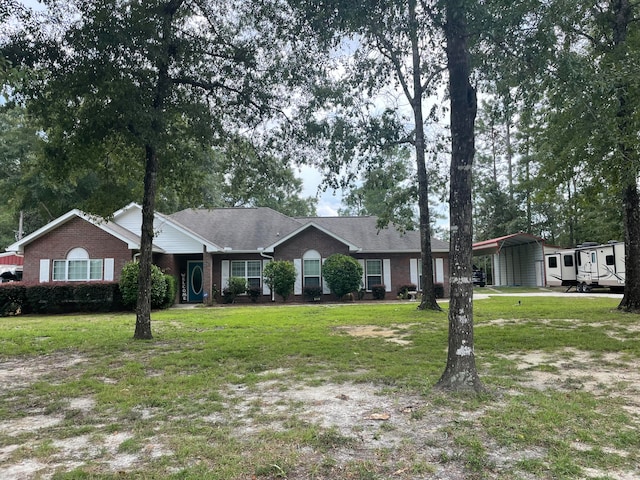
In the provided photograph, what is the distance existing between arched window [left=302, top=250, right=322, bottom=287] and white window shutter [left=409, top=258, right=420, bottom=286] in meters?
4.85

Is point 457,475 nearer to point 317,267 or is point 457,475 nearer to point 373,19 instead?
point 373,19

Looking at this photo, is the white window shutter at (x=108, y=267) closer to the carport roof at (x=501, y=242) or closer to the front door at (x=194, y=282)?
the front door at (x=194, y=282)

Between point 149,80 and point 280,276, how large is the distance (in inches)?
495

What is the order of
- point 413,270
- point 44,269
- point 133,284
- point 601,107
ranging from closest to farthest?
point 601,107
point 133,284
point 44,269
point 413,270

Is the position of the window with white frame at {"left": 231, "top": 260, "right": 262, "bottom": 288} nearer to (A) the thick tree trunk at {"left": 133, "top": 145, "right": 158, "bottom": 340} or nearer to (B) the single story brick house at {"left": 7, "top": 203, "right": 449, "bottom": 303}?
(B) the single story brick house at {"left": 7, "top": 203, "right": 449, "bottom": 303}

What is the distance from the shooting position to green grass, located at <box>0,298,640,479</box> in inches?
130

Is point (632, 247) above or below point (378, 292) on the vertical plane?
above

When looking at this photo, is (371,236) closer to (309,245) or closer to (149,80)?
(309,245)

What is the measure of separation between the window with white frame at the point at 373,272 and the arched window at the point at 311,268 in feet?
8.54

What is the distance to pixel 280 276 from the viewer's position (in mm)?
20734

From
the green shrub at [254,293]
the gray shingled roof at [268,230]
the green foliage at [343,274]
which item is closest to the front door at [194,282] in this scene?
the gray shingled roof at [268,230]

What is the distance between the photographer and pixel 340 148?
11805 millimetres

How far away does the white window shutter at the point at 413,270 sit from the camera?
76.2ft

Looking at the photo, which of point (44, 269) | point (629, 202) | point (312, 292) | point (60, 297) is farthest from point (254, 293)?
point (629, 202)
